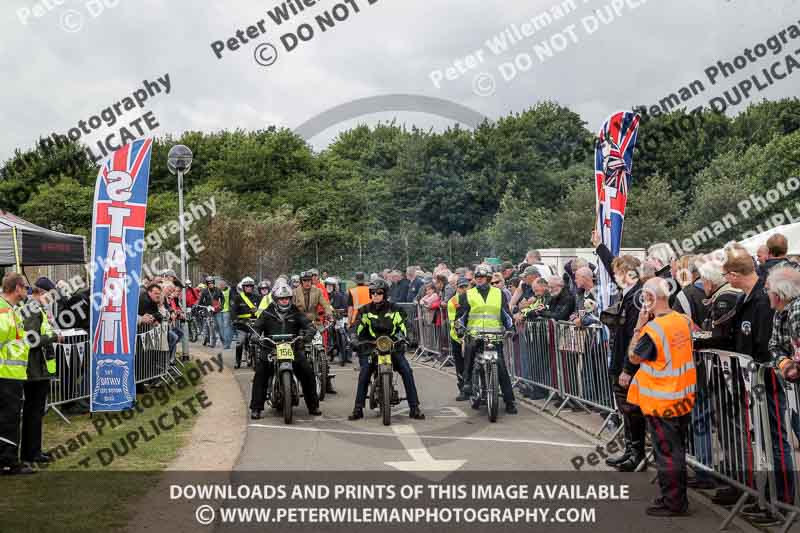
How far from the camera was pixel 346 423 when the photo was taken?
12.1m

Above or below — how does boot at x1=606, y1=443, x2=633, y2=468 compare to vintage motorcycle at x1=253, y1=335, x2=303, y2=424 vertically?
below

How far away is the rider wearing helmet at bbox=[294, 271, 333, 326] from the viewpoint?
52.0 feet

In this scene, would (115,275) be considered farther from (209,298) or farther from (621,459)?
(209,298)

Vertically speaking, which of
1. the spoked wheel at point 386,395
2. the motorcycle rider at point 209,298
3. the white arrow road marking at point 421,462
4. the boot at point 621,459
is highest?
the motorcycle rider at point 209,298

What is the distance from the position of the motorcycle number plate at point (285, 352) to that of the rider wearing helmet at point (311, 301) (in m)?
3.16

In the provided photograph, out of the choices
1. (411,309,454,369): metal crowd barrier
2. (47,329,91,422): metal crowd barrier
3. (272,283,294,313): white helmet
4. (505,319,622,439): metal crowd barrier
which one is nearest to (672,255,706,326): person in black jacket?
(505,319,622,439): metal crowd barrier

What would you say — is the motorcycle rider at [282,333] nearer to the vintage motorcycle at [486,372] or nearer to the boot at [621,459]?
the vintage motorcycle at [486,372]

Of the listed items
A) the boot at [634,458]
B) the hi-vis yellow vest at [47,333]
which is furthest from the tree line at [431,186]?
the boot at [634,458]

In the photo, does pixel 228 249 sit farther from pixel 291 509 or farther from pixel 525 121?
pixel 291 509

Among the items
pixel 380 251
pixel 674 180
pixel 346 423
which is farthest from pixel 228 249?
pixel 346 423

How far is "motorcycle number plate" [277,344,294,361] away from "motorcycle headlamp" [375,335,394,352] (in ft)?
4.09

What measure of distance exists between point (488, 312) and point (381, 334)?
158cm

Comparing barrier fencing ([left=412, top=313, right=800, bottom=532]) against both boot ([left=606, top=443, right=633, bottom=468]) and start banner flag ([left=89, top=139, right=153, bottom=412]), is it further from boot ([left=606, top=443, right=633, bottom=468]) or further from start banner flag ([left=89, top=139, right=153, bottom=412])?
start banner flag ([left=89, top=139, right=153, bottom=412])

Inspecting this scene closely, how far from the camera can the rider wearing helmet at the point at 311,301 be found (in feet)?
52.0
